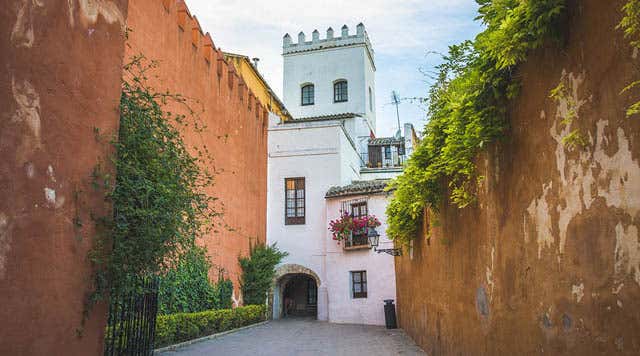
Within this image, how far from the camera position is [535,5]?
3162 millimetres

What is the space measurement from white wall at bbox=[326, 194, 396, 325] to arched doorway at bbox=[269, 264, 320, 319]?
1.02 meters

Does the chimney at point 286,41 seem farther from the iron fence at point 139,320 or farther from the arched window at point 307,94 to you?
the iron fence at point 139,320

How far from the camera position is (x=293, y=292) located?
25516mm

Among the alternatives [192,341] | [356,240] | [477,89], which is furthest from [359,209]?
[477,89]

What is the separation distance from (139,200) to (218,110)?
11.9 meters

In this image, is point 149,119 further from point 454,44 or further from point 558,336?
point 558,336

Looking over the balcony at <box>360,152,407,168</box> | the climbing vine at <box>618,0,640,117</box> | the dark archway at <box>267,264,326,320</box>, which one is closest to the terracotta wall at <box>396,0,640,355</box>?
the climbing vine at <box>618,0,640,117</box>

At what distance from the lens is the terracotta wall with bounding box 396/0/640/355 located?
2.59m

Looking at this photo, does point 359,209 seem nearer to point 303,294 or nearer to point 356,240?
point 356,240

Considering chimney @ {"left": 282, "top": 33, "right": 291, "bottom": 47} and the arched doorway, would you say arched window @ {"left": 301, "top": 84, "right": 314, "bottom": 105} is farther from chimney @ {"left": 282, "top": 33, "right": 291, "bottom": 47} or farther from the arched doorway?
the arched doorway

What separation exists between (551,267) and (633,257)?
1.06m

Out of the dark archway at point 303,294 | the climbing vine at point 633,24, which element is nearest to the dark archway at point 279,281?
the dark archway at point 303,294

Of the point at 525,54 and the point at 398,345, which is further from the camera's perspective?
the point at 398,345

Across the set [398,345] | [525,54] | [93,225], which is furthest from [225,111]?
[525,54]
